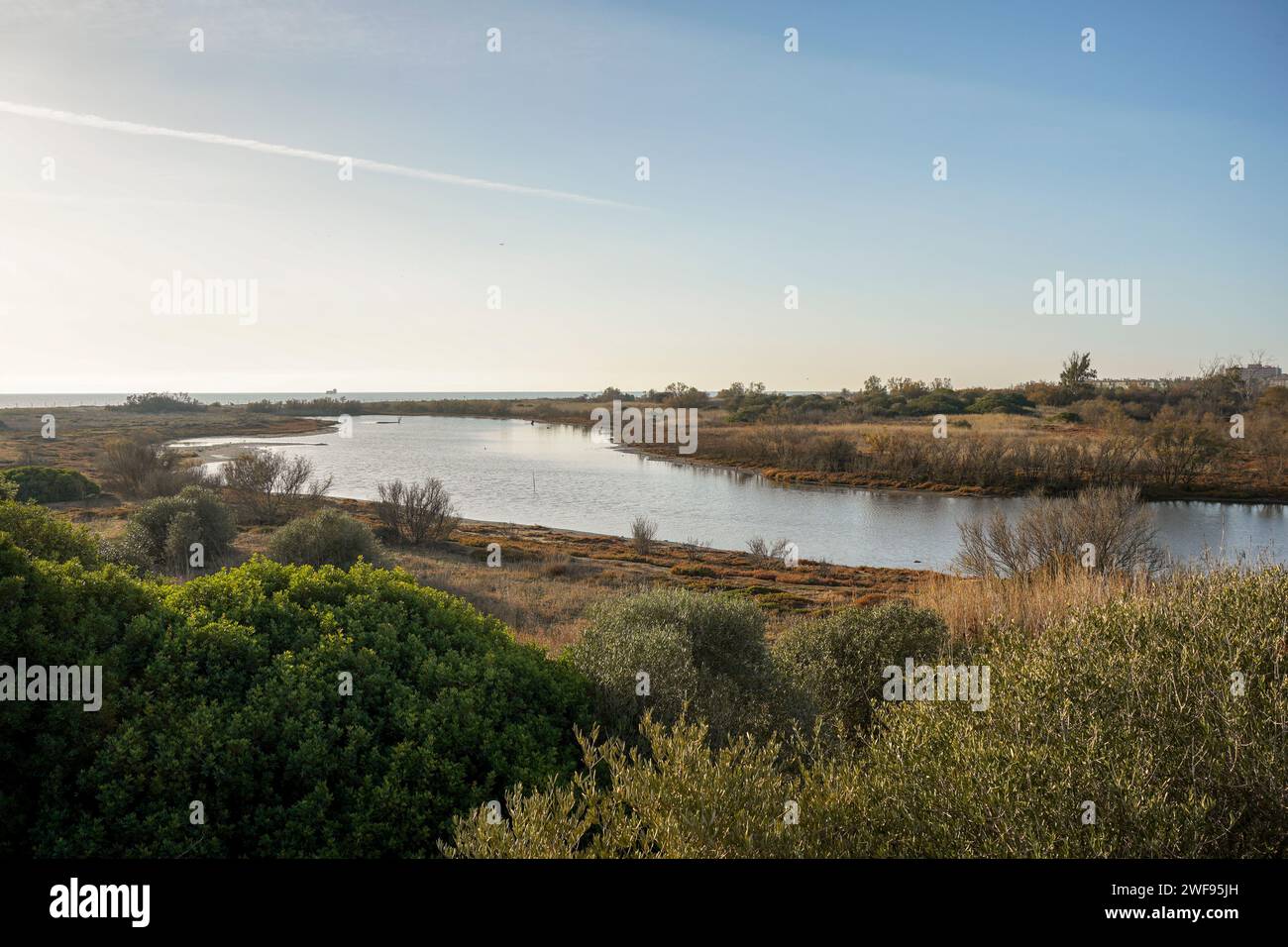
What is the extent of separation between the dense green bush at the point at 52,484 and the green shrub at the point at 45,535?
32.4 m

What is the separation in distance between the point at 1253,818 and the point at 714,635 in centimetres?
494

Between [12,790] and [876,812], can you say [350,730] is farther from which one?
[876,812]

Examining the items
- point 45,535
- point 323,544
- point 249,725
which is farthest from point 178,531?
point 249,725

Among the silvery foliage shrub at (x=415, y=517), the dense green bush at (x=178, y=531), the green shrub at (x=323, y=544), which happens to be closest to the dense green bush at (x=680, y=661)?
the green shrub at (x=323, y=544)

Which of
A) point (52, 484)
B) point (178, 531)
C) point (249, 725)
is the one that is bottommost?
point (178, 531)

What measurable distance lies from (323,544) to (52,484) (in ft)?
73.8

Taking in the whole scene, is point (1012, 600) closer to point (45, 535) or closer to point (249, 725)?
point (249, 725)

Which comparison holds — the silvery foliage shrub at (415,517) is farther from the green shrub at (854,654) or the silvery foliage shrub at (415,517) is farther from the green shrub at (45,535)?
the green shrub at (45,535)

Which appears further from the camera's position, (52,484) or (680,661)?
(52,484)

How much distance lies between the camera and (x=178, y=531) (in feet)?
66.6

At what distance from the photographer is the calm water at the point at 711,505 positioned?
34.5 metres

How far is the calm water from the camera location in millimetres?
34531

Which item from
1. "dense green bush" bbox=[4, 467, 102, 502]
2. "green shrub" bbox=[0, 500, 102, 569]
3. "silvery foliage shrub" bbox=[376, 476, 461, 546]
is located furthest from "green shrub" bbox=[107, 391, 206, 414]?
"green shrub" bbox=[0, 500, 102, 569]
